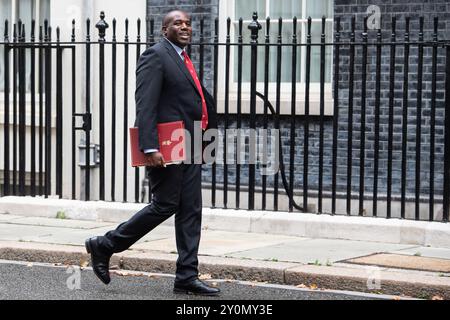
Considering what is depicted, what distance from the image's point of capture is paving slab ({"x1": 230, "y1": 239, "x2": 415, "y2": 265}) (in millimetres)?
9047

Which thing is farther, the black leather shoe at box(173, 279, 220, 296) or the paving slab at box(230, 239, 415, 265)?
the paving slab at box(230, 239, 415, 265)

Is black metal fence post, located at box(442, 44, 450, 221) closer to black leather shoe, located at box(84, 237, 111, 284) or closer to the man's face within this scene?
the man's face

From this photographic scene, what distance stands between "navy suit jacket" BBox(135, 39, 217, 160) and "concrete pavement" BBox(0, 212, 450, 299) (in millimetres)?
1406

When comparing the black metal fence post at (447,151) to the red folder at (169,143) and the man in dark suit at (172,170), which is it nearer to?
the man in dark suit at (172,170)

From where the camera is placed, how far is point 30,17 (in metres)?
14.0

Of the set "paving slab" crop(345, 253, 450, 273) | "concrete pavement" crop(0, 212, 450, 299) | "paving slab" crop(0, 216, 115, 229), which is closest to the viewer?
"concrete pavement" crop(0, 212, 450, 299)

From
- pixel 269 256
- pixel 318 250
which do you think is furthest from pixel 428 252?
pixel 269 256

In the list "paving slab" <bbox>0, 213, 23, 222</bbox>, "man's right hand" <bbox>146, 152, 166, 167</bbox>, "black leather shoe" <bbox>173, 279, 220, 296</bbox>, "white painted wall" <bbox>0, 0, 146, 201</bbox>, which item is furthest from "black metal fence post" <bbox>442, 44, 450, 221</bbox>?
"paving slab" <bbox>0, 213, 23, 222</bbox>

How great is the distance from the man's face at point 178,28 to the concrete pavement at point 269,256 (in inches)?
72.6

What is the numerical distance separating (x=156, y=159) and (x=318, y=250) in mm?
2435

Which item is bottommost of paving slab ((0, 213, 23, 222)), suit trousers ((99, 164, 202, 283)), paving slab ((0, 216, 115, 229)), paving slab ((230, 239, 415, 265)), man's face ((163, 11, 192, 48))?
paving slab ((230, 239, 415, 265))

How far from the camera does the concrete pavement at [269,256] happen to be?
8.16 metres

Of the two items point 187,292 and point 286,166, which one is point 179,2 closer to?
point 286,166

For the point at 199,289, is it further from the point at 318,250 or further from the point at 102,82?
the point at 102,82
